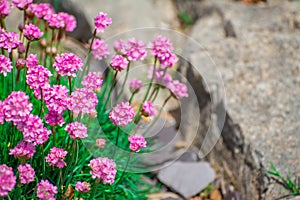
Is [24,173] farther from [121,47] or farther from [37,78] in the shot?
[121,47]

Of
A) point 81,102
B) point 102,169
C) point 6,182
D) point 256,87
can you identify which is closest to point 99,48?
point 81,102

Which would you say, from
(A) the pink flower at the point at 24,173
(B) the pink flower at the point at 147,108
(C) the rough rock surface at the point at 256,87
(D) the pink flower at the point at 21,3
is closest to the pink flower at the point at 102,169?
(A) the pink flower at the point at 24,173

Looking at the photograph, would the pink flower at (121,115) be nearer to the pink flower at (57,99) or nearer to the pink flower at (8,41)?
the pink flower at (57,99)

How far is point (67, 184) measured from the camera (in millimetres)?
2154

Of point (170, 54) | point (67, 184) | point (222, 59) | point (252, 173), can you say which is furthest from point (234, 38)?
point (67, 184)

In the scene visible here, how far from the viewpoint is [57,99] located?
1825mm

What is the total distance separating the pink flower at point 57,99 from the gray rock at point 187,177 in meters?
1.26

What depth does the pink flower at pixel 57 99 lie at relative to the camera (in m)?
1.82

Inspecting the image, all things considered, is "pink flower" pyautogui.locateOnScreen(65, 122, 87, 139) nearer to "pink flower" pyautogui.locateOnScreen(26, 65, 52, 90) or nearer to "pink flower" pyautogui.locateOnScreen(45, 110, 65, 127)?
"pink flower" pyautogui.locateOnScreen(45, 110, 65, 127)

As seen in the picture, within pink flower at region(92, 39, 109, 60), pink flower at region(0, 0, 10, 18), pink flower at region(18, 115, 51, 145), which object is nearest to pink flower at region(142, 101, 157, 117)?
pink flower at region(92, 39, 109, 60)

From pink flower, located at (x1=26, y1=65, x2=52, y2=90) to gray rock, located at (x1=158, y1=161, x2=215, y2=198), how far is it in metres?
1.30

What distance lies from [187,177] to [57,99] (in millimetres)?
1347

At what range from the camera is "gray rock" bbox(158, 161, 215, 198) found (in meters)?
2.91

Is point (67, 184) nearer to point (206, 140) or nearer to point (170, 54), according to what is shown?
point (170, 54)
